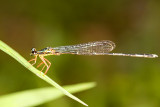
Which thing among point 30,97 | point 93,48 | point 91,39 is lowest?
point 30,97

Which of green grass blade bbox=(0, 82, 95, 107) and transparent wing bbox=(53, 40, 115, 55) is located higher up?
transparent wing bbox=(53, 40, 115, 55)

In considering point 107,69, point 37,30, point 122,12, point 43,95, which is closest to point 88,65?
point 107,69

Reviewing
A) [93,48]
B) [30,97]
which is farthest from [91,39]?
[30,97]

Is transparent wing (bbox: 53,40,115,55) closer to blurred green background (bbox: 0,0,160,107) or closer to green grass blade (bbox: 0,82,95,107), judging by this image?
blurred green background (bbox: 0,0,160,107)

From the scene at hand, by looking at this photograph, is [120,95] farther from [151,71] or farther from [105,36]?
[105,36]

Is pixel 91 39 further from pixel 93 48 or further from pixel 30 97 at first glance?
pixel 30 97

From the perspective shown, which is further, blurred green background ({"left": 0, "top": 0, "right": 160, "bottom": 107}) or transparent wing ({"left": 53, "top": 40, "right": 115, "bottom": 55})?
blurred green background ({"left": 0, "top": 0, "right": 160, "bottom": 107})

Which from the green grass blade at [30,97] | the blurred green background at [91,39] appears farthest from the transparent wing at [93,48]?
the green grass blade at [30,97]

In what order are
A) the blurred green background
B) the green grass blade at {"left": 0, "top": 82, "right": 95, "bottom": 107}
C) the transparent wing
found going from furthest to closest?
the blurred green background → the transparent wing → the green grass blade at {"left": 0, "top": 82, "right": 95, "bottom": 107}

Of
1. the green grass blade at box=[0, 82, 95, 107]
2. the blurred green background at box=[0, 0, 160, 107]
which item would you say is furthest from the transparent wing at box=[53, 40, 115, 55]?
the green grass blade at box=[0, 82, 95, 107]
